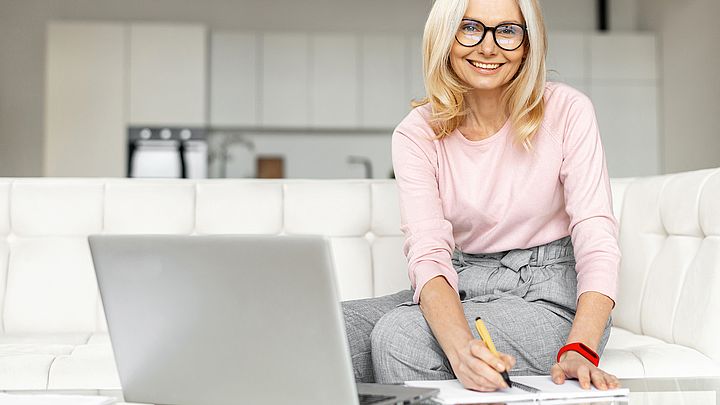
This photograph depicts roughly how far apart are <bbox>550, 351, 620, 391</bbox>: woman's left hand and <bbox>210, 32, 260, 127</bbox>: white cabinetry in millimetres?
4932

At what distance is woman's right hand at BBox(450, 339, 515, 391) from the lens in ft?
3.51

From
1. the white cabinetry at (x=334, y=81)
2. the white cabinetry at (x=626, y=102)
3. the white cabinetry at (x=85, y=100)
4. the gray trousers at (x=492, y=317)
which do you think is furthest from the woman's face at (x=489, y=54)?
the white cabinetry at (x=626, y=102)

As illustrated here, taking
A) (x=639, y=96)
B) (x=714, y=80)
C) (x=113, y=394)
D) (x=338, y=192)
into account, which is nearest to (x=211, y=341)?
(x=113, y=394)

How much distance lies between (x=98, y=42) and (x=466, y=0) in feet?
15.4

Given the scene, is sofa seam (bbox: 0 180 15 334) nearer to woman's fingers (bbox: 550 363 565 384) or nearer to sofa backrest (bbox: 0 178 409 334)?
sofa backrest (bbox: 0 178 409 334)

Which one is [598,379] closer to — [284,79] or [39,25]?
[284,79]

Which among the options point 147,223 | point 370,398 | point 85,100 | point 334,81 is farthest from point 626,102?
point 370,398

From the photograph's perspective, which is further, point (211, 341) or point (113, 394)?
point (113, 394)

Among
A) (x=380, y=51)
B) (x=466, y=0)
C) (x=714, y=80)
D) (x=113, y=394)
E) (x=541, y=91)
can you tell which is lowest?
(x=113, y=394)

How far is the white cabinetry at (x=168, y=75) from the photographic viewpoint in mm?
5711

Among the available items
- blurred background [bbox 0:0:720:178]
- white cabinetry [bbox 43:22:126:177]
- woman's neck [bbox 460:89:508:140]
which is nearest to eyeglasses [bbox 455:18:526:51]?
woman's neck [bbox 460:89:508:140]

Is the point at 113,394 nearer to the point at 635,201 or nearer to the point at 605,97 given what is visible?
the point at 635,201

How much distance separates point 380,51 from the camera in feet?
19.5

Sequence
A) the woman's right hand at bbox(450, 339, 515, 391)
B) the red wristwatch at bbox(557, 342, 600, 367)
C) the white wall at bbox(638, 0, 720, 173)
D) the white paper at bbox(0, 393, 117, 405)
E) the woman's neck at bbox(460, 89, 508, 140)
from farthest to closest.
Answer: the white wall at bbox(638, 0, 720, 173) → the woman's neck at bbox(460, 89, 508, 140) → the red wristwatch at bbox(557, 342, 600, 367) → the woman's right hand at bbox(450, 339, 515, 391) → the white paper at bbox(0, 393, 117, 405)
